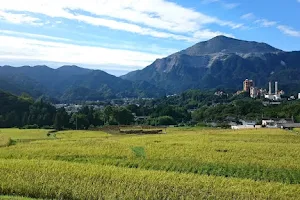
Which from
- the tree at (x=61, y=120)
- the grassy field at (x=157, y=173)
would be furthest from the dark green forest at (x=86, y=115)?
the grassy field at (x=157, y=173)

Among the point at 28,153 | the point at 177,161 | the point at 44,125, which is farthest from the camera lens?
the point at 44,125

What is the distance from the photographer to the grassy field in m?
18.8

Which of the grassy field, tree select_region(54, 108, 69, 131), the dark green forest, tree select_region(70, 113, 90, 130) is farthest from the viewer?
the dark green forest

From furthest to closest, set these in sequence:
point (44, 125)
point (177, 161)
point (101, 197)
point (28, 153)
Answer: point (44, 125), point (28, 153), point (177, 161), point (101, 197)

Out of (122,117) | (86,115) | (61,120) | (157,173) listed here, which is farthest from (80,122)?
(157,173)

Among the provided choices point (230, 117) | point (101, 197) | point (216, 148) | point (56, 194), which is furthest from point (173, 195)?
point (230, 117)

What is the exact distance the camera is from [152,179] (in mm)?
21328

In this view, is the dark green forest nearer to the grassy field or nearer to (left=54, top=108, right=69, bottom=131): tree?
(left=54, top=108, right=69, bottom=131): tree

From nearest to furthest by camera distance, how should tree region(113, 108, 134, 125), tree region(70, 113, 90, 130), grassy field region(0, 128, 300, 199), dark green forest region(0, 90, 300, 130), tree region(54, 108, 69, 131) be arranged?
grassy field region(0, 128, 300, 199)
tree region(54, 108, 69, 131)
tree region(70, 113, 90, 130)
dark green forest region(0, 90, 300, 130)
tree region(113, 108, 134, 125)

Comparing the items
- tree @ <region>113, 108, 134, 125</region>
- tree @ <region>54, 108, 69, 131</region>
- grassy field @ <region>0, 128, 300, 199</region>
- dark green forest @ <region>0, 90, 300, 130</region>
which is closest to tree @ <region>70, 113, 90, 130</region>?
dark green forest @ <region>0, 90, 300, 130</region>

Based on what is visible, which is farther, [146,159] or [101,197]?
[146,159]

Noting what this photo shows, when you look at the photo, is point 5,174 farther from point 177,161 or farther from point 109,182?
point 177,161

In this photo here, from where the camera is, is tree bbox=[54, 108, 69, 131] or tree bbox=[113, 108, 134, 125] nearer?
tree bbox=[54, 108, 69, 131]

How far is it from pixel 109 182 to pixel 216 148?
17140mm
